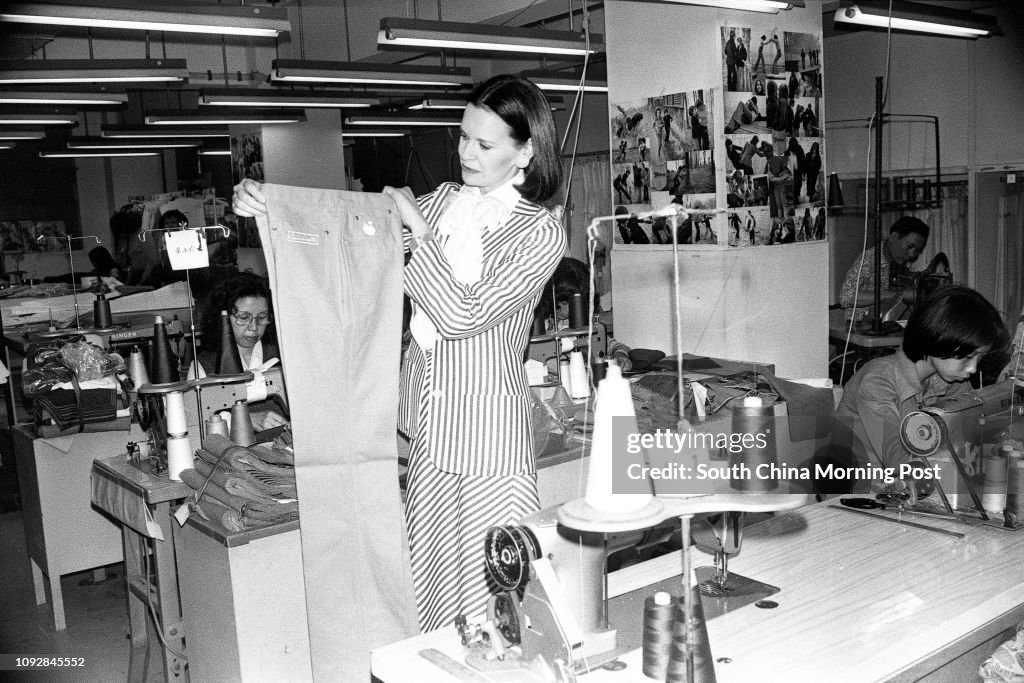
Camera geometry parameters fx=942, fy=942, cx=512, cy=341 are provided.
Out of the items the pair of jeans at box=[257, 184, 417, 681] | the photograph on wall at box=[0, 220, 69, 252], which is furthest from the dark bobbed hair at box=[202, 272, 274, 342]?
the photograph on wall at box=[0, 220, 69, 252]

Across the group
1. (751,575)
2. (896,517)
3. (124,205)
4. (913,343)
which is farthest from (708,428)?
(124,205)

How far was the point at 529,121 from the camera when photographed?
183cm

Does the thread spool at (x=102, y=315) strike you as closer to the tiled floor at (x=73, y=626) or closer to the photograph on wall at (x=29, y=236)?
the tiled floor at (x=73, y=626)

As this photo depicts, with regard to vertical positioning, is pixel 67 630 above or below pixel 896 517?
below

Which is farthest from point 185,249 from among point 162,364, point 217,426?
point 217,426

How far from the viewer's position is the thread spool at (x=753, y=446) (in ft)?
4.74

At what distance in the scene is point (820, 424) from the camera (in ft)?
10.0

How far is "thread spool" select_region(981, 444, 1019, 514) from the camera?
196 centimetres

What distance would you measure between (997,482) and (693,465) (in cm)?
92

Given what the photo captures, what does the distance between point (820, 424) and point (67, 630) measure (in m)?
2.87

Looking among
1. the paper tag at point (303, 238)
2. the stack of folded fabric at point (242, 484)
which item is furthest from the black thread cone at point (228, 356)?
the paper tag at point (303, 238)

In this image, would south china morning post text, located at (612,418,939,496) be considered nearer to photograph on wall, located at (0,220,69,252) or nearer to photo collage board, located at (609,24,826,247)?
photo collage board, located at (609,24,826,247)

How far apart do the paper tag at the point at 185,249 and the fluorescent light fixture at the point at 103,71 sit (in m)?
3.04

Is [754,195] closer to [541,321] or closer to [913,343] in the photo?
[541,321]
